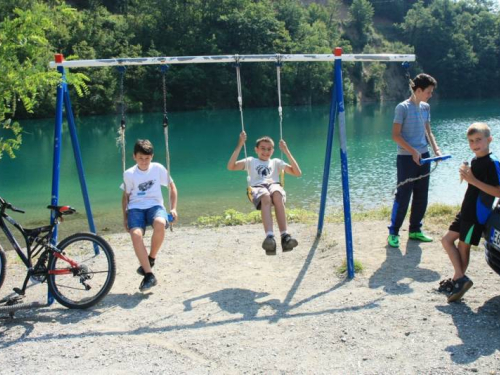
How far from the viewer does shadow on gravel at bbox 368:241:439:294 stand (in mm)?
5523

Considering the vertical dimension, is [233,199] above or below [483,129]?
below

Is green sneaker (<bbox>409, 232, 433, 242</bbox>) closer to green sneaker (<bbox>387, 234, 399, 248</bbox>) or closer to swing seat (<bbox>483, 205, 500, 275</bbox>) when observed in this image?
green sneaker (<bbox>387, 234, 399, 248</bbox>)

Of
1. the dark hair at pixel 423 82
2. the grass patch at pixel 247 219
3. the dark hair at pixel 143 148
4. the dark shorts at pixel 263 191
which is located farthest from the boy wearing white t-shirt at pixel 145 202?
the grass patch at pixel 247 219

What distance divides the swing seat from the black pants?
200 cm

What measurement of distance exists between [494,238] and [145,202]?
11.7 ft

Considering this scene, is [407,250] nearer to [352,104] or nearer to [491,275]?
[491,275]

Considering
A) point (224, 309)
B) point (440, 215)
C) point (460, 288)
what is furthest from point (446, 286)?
point (440, 215)

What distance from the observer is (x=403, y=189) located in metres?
6.80

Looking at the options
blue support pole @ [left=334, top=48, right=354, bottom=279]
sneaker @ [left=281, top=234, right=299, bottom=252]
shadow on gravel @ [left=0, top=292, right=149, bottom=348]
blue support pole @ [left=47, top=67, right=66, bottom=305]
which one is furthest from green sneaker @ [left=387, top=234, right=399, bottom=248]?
blue support pole @ [left=47, top=67, right=66, bottom=305]

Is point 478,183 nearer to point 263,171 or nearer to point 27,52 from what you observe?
point 263,171

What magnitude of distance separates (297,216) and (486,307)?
196 inches

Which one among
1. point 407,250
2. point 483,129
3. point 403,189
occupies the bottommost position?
point 407,250

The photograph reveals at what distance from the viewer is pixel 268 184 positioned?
633cm

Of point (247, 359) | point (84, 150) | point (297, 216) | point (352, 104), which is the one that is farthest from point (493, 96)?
point (247, 359)
